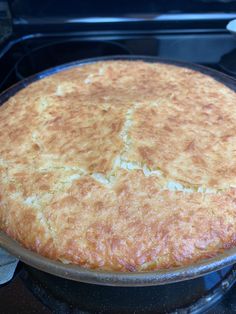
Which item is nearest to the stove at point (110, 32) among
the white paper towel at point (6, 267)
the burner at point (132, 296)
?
the white paper towel at point (6, 267)

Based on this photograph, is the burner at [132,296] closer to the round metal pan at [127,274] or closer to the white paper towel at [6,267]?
the white paper towel at [6,267]

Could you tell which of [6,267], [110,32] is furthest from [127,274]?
[110,32]

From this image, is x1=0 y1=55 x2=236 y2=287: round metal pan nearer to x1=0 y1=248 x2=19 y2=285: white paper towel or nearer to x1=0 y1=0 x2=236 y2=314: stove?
x1=0 y1=248 x2=19 y2=285: white paper towel

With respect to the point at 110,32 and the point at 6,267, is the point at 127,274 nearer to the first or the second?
the point at 6,267

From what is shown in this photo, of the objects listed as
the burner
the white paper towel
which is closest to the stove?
the white paper towel

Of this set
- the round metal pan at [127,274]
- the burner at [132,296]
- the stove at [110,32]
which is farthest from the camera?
the stove at [110,32]

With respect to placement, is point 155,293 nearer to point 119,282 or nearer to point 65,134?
point 119,282
